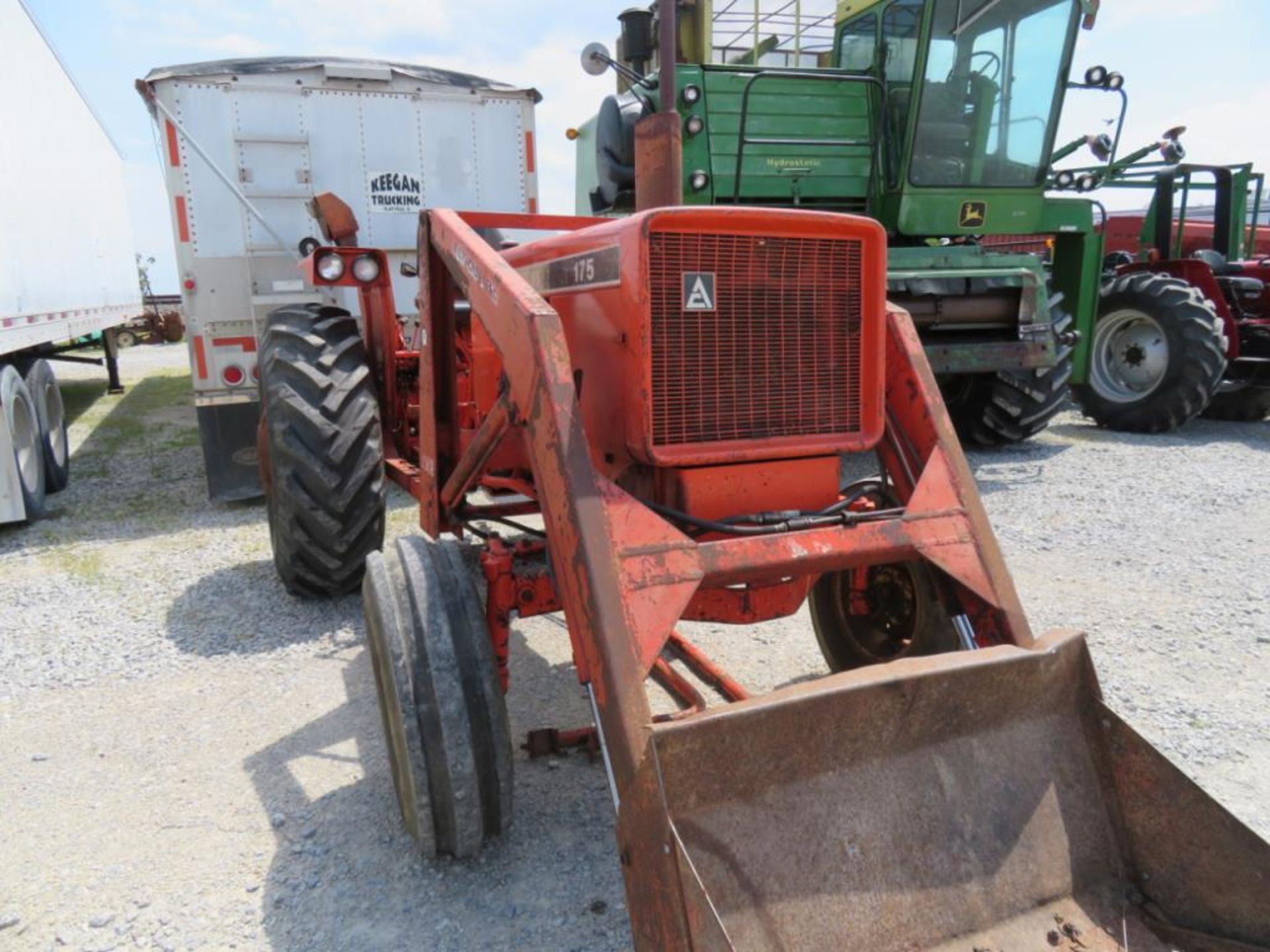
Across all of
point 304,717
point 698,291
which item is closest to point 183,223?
point 304,717

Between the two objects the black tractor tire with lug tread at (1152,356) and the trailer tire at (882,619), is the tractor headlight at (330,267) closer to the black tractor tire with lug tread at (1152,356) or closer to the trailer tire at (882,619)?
the trailer tire at (882,619)

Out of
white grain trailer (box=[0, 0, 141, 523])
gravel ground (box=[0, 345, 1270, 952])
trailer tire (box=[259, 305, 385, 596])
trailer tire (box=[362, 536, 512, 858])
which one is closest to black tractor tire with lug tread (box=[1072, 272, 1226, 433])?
gravel ground (box=[0, 345, 1270, 952])

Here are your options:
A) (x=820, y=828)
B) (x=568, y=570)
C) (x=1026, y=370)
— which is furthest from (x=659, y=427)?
(x=1026, y=370)

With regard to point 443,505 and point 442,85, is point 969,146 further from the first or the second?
point 443,505

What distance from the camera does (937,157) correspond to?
7.14m

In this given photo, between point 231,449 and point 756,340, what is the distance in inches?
200

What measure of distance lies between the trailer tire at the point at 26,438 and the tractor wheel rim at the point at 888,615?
226 inches

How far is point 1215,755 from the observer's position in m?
3.05

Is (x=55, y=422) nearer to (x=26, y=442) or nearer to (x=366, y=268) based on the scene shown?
(x=26, y=442)

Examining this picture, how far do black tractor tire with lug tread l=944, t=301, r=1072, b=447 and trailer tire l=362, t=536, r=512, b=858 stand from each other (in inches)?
246

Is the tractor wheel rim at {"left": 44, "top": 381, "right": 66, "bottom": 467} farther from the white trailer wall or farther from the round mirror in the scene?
the round mirror

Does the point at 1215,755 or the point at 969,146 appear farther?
the point at 969,146

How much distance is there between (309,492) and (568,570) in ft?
7.13

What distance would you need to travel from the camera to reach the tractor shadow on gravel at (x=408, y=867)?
231 centimetres
